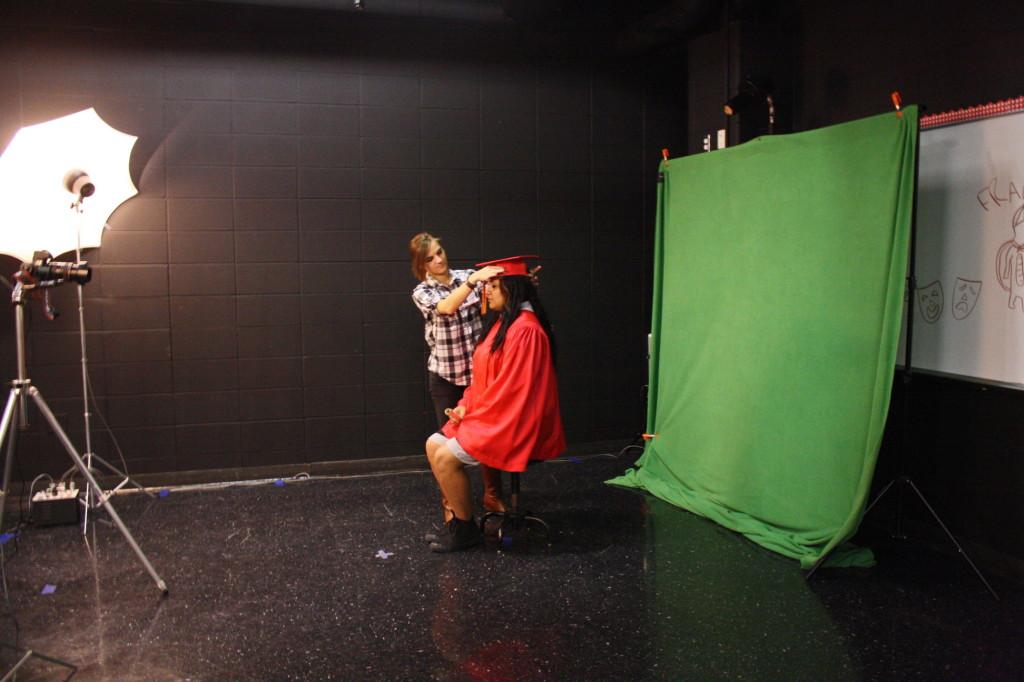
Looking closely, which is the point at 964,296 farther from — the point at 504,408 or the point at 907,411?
the point at 504,408

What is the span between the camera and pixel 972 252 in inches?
132

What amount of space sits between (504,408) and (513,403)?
0.04 m

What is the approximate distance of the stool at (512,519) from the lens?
384 cm

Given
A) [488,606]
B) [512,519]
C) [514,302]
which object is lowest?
[488,606]

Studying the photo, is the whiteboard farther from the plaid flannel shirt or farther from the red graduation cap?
the plaid flannel shirt

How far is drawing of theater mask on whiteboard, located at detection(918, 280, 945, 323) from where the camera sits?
3.51m

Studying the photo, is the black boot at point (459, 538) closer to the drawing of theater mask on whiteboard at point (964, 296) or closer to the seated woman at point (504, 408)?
the seated woman at point (504, 408)

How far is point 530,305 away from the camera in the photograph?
3.73m

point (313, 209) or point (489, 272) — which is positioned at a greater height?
point (313, 209)

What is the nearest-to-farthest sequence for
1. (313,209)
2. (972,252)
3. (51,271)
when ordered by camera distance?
(51,271) < (972,252) < (313,209)

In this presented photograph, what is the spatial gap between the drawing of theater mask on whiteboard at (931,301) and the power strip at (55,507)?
421cm

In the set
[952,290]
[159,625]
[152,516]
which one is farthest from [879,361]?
[152,516]

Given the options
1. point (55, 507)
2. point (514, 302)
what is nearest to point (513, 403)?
point (514, 302)

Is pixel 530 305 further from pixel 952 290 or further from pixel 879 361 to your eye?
pixel 952 290
